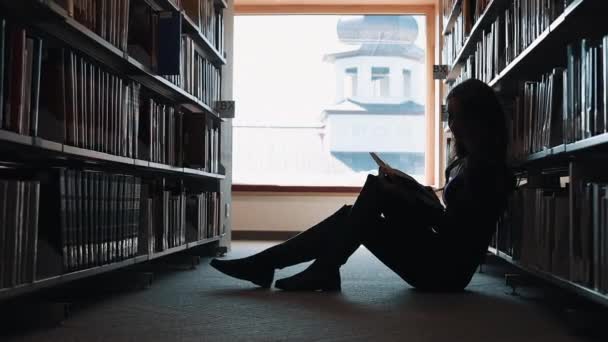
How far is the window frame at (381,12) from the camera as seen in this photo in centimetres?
588

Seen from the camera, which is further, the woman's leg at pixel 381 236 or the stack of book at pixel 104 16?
the woman's leg at pixel 381 236

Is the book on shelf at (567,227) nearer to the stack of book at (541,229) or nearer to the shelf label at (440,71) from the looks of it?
the stack of book at (541,229)

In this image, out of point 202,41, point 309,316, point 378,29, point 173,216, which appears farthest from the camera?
point 378,29

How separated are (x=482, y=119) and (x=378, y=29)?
391 cm

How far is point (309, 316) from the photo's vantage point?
1991 millimetres

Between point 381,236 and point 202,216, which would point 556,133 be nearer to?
point 381,236

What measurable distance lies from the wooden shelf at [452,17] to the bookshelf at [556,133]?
3.27 ft

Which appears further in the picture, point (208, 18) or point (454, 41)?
point (454, 41)

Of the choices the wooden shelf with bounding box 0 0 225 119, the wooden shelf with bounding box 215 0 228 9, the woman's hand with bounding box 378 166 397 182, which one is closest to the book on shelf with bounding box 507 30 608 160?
the woman's hand with bounding box 378 166 397 182

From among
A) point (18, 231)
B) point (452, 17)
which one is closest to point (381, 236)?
point (18, 231)

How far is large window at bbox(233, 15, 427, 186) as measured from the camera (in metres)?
6.09

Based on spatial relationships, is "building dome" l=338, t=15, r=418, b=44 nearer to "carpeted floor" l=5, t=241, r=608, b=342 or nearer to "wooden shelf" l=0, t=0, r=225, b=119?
"wooden shelf" l=0, t=0, r=225, b=119

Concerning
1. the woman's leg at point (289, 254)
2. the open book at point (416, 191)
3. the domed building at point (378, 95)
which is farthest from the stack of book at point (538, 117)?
the domed building at point (378, 95)

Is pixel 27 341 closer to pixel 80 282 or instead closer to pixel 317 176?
pixel 80 282
